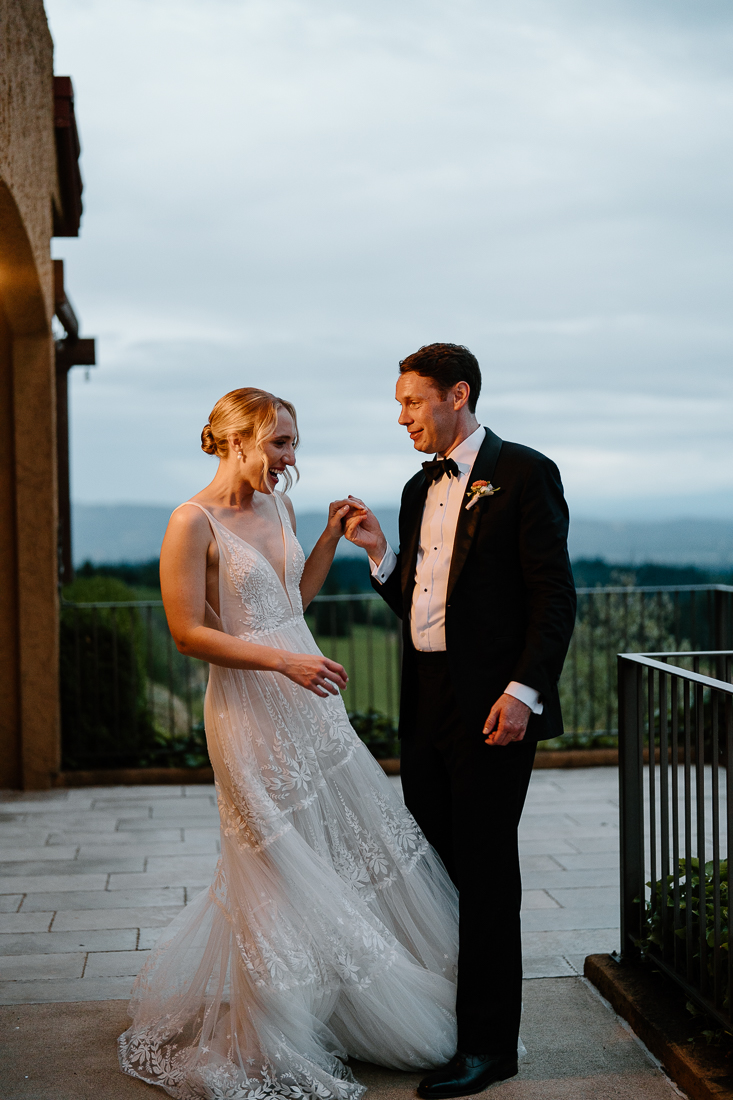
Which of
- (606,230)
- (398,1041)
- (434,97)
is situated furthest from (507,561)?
(606,230)

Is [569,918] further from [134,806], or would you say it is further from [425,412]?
[134,806]

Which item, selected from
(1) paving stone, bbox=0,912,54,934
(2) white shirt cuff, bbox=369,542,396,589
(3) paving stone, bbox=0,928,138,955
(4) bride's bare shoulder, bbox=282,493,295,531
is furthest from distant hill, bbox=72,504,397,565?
(2) white shirt cuff, bbox=369,542,396,589

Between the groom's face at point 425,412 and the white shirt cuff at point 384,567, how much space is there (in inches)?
14.0

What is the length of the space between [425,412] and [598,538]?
7.75 meters

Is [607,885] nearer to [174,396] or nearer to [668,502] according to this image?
[668,502]

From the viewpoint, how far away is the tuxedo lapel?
261 centimetres

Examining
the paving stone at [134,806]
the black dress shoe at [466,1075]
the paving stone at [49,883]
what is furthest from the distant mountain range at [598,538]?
the black dress shoe at [466,1075]

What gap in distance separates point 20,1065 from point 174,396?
1334 centimetres

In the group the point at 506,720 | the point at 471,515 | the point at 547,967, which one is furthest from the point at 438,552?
the point at 547,967

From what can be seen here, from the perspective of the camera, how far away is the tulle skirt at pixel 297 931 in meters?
2.52

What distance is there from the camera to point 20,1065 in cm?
271

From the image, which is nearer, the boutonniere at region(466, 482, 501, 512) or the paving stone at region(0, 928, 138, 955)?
the boutonniere at region(466, 482, 501, 512)

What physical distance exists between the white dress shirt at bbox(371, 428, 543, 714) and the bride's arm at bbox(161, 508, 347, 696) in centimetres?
31

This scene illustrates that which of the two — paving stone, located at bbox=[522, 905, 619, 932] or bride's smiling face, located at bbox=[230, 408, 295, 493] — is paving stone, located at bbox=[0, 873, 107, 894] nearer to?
paving stone, located at bbox=[522, 905, 619, 932]
